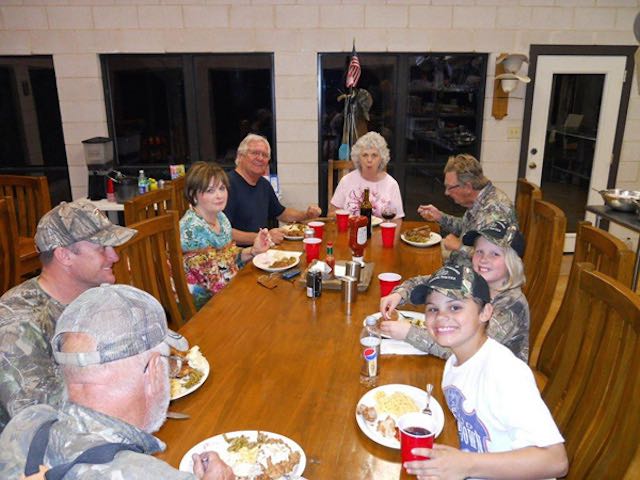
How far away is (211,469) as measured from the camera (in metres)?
1.13

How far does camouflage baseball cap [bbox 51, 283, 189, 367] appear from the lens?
0.97 meters

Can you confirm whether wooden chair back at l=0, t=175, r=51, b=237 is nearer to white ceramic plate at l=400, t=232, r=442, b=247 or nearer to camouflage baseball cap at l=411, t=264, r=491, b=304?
white ceramic plate at l=400, t=232, r=442, b=247

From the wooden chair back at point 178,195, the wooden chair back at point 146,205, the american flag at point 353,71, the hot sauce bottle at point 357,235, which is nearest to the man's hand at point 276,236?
the hot sauce bottle at point 357,235

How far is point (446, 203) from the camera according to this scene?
17.5 ft

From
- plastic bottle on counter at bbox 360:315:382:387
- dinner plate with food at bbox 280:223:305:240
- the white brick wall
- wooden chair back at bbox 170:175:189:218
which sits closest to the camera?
plastic bottle on counter at bbox 360:315:382:387

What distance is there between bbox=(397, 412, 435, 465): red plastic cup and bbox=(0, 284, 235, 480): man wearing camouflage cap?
0.43 metres

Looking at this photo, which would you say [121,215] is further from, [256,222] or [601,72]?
[601,72]

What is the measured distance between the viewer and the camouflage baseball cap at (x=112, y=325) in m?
0.97

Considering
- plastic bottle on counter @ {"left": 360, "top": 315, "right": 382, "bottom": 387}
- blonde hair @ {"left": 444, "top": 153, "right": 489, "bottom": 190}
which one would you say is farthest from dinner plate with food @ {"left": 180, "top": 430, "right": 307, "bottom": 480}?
blonde hair @ {"left": 444, "top": 153, "right": 489, "bottom": 190}

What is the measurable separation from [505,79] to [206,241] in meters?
3.32

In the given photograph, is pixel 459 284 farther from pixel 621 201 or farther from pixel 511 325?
pixel 621 201

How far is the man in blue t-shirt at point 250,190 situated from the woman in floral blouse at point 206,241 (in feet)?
1.46

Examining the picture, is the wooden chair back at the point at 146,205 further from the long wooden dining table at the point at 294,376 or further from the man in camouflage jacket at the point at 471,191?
the man in camouflage jacket at the point at 471,191

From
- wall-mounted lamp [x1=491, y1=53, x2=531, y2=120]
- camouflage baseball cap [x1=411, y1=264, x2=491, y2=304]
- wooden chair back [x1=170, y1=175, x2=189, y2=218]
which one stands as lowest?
wooden chair back [x1=170, y1=175, x2=189, y2=218]
